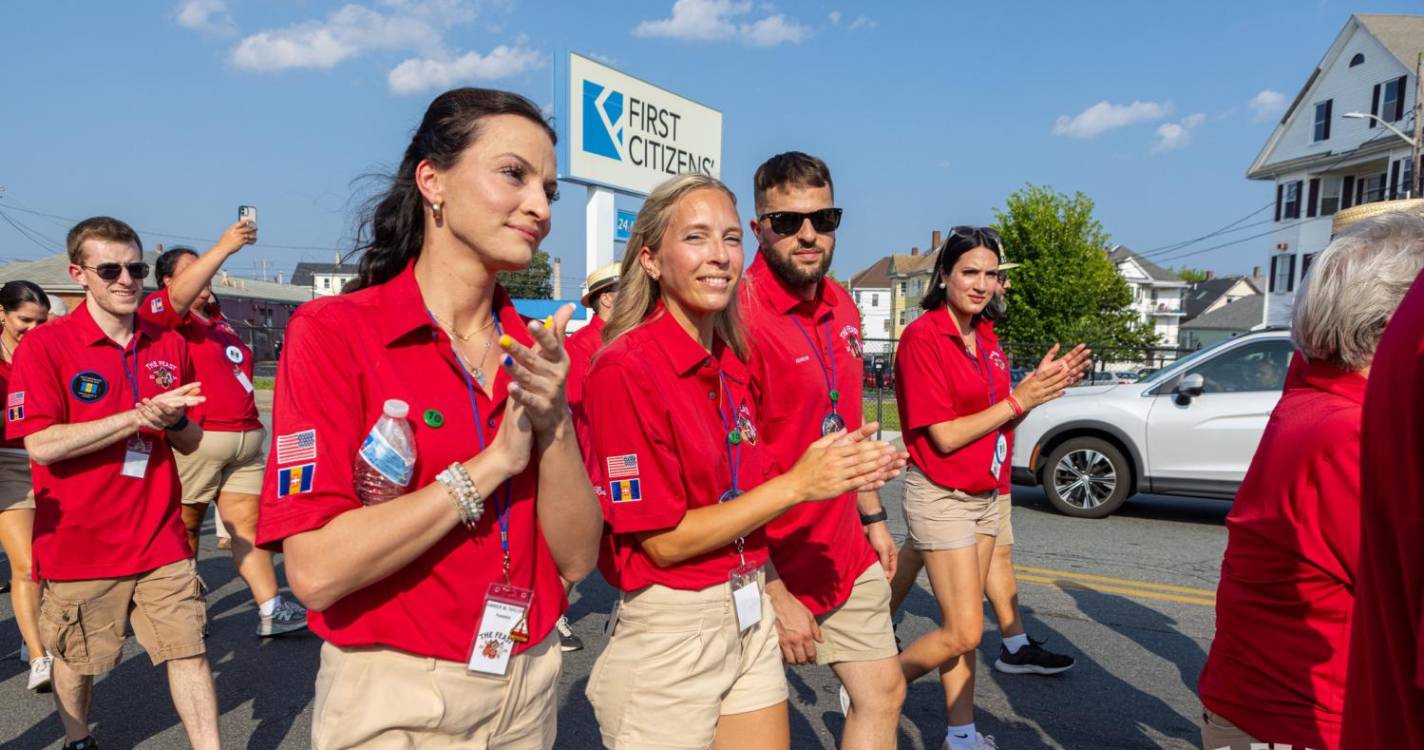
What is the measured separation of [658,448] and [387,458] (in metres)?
0.72

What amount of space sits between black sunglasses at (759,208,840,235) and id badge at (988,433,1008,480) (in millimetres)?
1356

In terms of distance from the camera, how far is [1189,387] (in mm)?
A: 8320

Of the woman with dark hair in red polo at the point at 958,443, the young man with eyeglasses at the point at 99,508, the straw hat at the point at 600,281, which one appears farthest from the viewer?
the straw hat at the point at 600,281

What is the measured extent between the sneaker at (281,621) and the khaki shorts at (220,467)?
0.76 meters

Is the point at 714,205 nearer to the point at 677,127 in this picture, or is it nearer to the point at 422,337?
the point at 422,337

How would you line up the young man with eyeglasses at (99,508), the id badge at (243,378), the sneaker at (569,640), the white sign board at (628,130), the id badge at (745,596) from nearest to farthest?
the id badge at (745,596)
the young man with eyeglasses at (99,508)
the sneaker at (569,640)
the id badge at (243,378)
the white sign board at (628,130)

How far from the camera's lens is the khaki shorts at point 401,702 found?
177 centimetres

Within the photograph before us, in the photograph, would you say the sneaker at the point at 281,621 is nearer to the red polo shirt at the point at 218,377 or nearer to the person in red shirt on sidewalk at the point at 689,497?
the red polo shirt at the point at 218,377

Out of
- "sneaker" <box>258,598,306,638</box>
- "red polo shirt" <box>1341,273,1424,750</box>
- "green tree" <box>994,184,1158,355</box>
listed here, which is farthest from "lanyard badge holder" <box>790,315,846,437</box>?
"green tree" <box>994,184,1158,355</box>

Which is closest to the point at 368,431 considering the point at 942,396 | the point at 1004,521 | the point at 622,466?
the point at 622,466

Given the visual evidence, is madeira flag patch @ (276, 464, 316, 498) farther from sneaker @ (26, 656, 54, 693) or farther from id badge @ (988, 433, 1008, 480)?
sneaker @ (26, 656, 54, 693)

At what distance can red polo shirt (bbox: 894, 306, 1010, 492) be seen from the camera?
374 cm

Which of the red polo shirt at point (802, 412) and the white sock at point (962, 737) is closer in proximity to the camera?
the red polo shirt at point (802, 412)

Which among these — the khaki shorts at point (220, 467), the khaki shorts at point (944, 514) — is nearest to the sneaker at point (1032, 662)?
the khaki shorts at point (944, 514)
